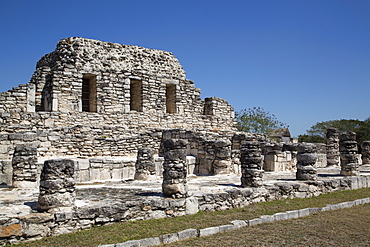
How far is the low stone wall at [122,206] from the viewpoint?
6.49m

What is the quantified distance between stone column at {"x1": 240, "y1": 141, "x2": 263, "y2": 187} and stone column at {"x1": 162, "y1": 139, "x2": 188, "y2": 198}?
241cm

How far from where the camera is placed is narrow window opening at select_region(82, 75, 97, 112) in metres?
18.6

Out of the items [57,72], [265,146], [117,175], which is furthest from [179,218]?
[57,72]

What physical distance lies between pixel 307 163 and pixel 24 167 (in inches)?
353

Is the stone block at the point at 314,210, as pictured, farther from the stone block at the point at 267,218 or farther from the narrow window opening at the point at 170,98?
the narrow window opening at the point at 170,98

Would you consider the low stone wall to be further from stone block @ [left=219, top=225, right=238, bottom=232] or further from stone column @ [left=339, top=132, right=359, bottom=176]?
stone column @ [left=339, top=132, right=359, bottom=176]

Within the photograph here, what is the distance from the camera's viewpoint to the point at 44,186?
7.27 meters

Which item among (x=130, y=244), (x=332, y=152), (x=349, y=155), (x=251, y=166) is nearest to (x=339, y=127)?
(x=332, y=152)

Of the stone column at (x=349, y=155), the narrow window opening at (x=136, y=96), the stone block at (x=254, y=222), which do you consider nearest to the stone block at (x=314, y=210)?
the stone block at (x=254, y=222)

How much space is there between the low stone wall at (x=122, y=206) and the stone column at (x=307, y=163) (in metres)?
0.47

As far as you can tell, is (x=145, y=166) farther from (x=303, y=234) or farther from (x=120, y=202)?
(x=303, y=234)

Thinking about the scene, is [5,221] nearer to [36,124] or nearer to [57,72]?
[36,124]

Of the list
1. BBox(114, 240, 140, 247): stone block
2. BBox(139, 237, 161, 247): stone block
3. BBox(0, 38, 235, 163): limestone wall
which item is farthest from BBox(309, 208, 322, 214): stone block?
BBox(0, 38, 235, 163): limestone wall

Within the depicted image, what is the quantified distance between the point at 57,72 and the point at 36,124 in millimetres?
3007
